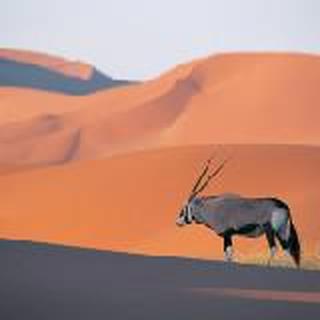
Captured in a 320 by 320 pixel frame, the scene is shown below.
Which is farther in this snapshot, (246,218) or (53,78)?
(53,78)

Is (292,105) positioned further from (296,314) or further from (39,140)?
(296,314)

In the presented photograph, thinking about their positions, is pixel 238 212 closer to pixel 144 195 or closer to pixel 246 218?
pixel 246 218

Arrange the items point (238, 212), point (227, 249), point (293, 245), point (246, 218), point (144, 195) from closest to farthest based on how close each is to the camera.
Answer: point (293, 245) → point (227, 249) → point (246, 218) → point (238, 212) → point (144, 195)

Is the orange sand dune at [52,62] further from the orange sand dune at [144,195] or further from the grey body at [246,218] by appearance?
the grey body at [246,218]

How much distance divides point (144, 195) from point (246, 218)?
18.5 meters

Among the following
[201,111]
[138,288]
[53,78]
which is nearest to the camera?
[138,288]

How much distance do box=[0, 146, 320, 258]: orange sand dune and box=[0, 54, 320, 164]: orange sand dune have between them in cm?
3387

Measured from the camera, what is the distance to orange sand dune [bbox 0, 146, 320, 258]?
32375 mm

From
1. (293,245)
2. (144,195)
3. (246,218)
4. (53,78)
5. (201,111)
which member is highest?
(53,78)

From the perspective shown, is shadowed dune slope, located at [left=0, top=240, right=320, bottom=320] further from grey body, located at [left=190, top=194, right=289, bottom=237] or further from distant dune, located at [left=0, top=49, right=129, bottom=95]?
distant dune, located at [left=0, top=49, right=129, bottom=95]

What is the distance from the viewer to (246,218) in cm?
1942

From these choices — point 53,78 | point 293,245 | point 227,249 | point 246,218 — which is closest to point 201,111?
point 53,78

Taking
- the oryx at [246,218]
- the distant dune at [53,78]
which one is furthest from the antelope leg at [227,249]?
the distant dune at [53,78]

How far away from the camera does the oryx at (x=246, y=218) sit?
59.4ft
